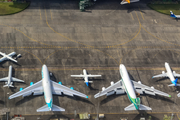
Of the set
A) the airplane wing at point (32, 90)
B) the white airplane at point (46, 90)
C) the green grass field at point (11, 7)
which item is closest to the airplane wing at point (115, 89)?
the white airplane at point (46, 90)

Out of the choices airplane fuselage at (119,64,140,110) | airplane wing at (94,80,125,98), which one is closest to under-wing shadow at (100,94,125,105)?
airplane wing at (94,80,125,98)

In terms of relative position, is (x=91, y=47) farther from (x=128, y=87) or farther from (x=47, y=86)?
(x=47, y=86)

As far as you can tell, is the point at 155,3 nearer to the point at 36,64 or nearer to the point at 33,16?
the point at 33,16

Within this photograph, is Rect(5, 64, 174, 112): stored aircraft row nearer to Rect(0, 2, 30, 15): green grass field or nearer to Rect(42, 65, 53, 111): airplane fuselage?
Rect(42, 65, 53, 111): airplane fuselage

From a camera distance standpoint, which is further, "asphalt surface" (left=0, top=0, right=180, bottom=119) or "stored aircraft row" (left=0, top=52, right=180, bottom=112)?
"asphalt surface" (left=0, top=0, right=180, bottom=119)

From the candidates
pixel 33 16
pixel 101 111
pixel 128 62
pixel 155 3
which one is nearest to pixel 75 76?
pixel 101 111
